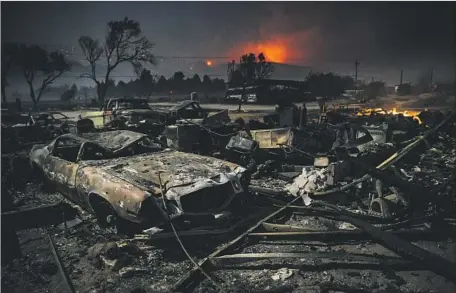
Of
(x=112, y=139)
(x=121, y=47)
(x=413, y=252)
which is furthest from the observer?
(x=121, y=47)

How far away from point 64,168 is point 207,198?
105 inches

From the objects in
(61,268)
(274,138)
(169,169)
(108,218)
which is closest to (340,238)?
(169,169)

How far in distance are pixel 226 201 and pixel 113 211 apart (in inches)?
65.6

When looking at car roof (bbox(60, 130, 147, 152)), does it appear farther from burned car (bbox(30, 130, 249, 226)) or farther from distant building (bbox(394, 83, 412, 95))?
distant building (bbox(394, 83, 412, 95))

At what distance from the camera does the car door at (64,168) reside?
5062 mm

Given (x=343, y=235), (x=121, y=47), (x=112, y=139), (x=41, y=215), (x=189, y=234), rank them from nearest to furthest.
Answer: (x=189, y=234)
(x=343, y=235)
(x=41, y=215)
(x=112, y=139)
(x=121, y=47)

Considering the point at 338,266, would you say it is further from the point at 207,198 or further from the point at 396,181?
the point at 207,198

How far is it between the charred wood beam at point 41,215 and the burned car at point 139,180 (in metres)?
0.32

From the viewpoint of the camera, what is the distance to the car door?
Result: 506 cm

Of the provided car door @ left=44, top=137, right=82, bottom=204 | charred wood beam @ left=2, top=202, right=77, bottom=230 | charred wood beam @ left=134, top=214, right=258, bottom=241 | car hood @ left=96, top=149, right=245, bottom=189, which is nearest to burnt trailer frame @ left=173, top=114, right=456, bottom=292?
charred wood beam @ left=134, top=214, right=258, bottom=241

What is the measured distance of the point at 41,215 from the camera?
17.3ft

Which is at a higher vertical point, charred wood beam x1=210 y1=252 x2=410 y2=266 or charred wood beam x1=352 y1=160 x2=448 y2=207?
charred wood beam x1=352 y1=160 x2=448 y2=207

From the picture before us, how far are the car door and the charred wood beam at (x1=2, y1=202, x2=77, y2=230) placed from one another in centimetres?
28

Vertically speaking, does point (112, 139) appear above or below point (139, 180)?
above
